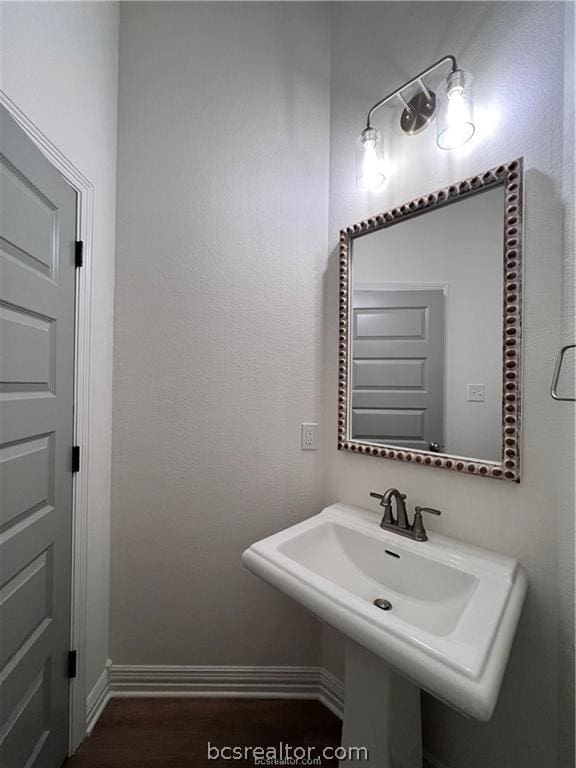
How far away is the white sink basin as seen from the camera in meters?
0.58

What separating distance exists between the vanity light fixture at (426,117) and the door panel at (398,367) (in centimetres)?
47

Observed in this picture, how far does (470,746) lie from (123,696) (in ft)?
4.44

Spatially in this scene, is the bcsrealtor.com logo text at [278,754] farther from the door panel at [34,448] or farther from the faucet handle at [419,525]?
the faucet handle at [419,525]

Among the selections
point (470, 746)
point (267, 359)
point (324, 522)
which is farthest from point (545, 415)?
point (470, 746)

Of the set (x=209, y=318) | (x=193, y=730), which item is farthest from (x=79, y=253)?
(x=193, y=730)

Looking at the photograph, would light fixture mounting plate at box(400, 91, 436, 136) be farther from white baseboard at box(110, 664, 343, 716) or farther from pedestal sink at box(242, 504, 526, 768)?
white baseboard at box(110, 664, 343, 716)

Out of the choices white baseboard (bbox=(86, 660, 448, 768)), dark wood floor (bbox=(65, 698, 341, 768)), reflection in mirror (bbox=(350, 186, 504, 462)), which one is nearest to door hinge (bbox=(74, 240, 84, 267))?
reflection in mirror (bbox=(350, 186, 504, 462))

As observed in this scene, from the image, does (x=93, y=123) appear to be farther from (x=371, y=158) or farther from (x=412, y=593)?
(x=412, y=593)

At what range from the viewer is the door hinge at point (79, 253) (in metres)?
1.14

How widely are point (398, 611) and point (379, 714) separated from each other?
0.26 m

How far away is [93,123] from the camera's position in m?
1.20

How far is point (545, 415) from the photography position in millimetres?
864

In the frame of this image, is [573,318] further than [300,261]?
No

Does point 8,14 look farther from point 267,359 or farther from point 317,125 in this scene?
point 267,359
